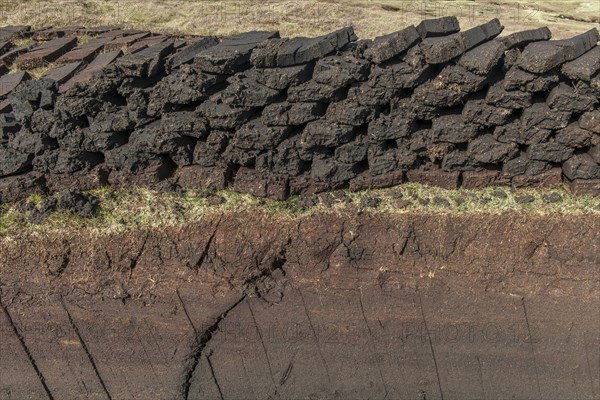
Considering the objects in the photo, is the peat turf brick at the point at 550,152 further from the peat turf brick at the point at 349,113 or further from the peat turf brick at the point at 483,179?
the peat turf brick at the point at 349,113

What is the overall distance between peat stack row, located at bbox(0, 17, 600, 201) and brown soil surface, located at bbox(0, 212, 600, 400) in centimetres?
47

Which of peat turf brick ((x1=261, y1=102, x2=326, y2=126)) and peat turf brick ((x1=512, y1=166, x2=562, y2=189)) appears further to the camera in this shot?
peat turf brick ((x1=512, y1=166, x2=562, y2=189))

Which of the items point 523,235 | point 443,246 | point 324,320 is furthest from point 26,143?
point 523,235

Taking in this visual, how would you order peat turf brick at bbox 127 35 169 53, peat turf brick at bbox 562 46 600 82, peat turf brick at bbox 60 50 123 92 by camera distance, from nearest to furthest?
1. peat turf brick at bbox 562 46 600 82
2. peat turf brick at bbox 60 50 123 92
3. peat turf brick at bbox 127 35 169 53

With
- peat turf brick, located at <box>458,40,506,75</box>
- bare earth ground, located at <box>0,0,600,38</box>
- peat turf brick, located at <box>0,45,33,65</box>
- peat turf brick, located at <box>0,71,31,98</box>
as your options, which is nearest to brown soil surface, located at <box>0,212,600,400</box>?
peat turf brick, located at <box>458,40,506,75</box>

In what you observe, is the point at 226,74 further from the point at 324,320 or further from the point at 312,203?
the point at 324,320

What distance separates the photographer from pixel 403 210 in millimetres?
4559

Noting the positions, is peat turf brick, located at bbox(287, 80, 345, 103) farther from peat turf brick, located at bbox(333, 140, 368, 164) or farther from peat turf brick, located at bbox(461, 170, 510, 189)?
peat turf brick, located at bbox(461, 170, 510, 189)

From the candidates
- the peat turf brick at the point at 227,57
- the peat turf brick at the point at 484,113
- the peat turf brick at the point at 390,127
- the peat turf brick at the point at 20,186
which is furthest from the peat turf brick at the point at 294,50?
the peat turf brick at the point at 20,186

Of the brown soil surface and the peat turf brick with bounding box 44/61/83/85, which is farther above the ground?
the peat turf brick with bounding box 44/61/83/85

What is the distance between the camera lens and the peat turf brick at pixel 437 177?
473cm

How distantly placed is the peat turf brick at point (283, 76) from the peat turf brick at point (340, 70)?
0.30ft

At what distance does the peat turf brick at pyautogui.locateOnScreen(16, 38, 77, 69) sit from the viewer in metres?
6.27

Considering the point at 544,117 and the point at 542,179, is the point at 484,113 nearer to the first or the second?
the point at 544,117
